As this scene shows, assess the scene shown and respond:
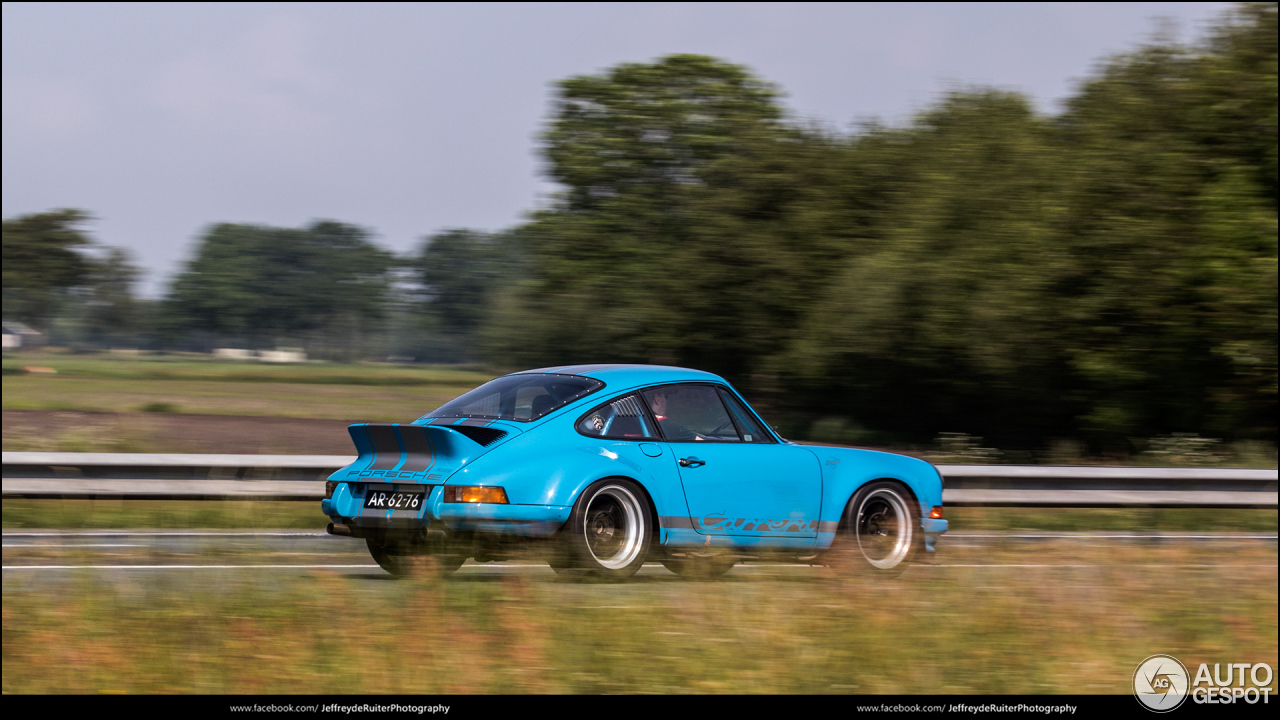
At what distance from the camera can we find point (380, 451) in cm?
701

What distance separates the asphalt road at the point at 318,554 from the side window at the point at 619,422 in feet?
2.74

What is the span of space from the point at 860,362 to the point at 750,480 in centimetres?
1861

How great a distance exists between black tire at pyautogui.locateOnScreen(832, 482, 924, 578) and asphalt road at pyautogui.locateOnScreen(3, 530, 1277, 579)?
0.17 meters

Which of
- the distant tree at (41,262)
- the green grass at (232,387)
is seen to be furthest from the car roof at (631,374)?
the distant tree at (41,262)

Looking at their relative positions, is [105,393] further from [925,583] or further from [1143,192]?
[925,583]

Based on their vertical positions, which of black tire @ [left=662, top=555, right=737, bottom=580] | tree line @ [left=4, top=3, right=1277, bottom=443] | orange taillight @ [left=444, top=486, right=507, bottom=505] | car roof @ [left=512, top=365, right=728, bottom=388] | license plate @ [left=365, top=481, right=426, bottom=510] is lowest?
black tire @ [left=662, top=555, right=737, bottom=580]

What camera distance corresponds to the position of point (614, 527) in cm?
705

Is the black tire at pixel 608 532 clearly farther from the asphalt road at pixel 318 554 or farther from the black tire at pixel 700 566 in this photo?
the black tire at pixel 700 566

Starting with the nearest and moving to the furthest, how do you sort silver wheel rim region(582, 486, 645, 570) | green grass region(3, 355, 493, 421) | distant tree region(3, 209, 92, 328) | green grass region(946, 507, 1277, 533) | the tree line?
silver wheel rim region(582, 486, 645, 570) < green grass region(946, 507, 1277, 533) < the tree line < green grass region(3, 355, 493, 421) < distant tree region(3, 209, 92, 328)

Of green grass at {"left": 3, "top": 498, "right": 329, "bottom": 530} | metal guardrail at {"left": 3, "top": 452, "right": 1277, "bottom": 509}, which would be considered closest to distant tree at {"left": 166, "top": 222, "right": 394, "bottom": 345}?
green grass at {"left": 3, "top": 498, "right": 329, "bottom": 530}

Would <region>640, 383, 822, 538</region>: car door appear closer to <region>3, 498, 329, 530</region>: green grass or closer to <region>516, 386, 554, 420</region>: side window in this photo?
<region>516, 386, 554, 420</region>: side window

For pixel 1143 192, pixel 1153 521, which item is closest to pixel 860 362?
pixel 1143 192

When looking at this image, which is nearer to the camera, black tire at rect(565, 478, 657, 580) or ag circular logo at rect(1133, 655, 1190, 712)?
ag circular logo at rect(1133, 655, 1190, 712)

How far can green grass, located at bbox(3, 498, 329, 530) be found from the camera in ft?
33.5
